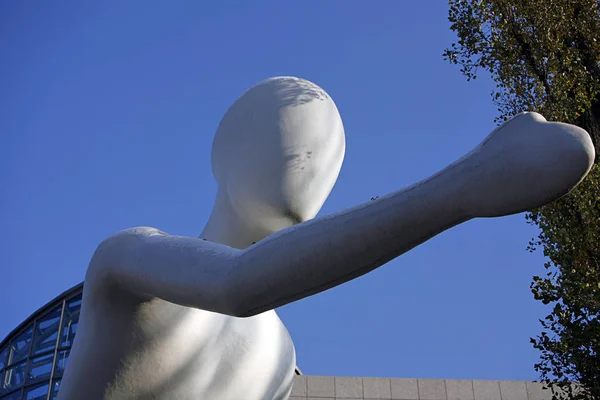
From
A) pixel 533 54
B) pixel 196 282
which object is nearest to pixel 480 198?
pixel 196 282

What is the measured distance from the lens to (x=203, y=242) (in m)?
2.30

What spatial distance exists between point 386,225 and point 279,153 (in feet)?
4.22

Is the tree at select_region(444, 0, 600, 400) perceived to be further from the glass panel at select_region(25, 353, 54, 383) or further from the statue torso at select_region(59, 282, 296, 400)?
the glass panel at select_region(25, 353, 54, 383)

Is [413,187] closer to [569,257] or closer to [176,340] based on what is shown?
[176,340]

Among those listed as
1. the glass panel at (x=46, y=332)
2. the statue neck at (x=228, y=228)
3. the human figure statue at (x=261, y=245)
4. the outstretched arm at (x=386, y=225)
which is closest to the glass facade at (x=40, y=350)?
the glass panel at (x=46, y=332)

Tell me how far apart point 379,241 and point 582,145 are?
1.82 ft

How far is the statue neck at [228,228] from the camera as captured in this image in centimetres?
330

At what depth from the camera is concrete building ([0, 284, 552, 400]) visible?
14469mm

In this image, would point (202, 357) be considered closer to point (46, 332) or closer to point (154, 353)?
point (154, 353)

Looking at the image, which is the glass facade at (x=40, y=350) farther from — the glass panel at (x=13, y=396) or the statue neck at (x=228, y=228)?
the statue neck at (x=228, y=228)

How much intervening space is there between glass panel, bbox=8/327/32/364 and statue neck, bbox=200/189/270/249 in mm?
18290

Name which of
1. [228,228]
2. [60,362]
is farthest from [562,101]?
[60,362]

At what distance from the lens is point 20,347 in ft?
66.5

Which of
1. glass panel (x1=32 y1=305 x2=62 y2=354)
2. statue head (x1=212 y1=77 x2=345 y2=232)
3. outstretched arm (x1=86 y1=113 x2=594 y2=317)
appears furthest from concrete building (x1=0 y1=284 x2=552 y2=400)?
outstretched arm (x1=86 y1=113 x2=594 y2=317)
